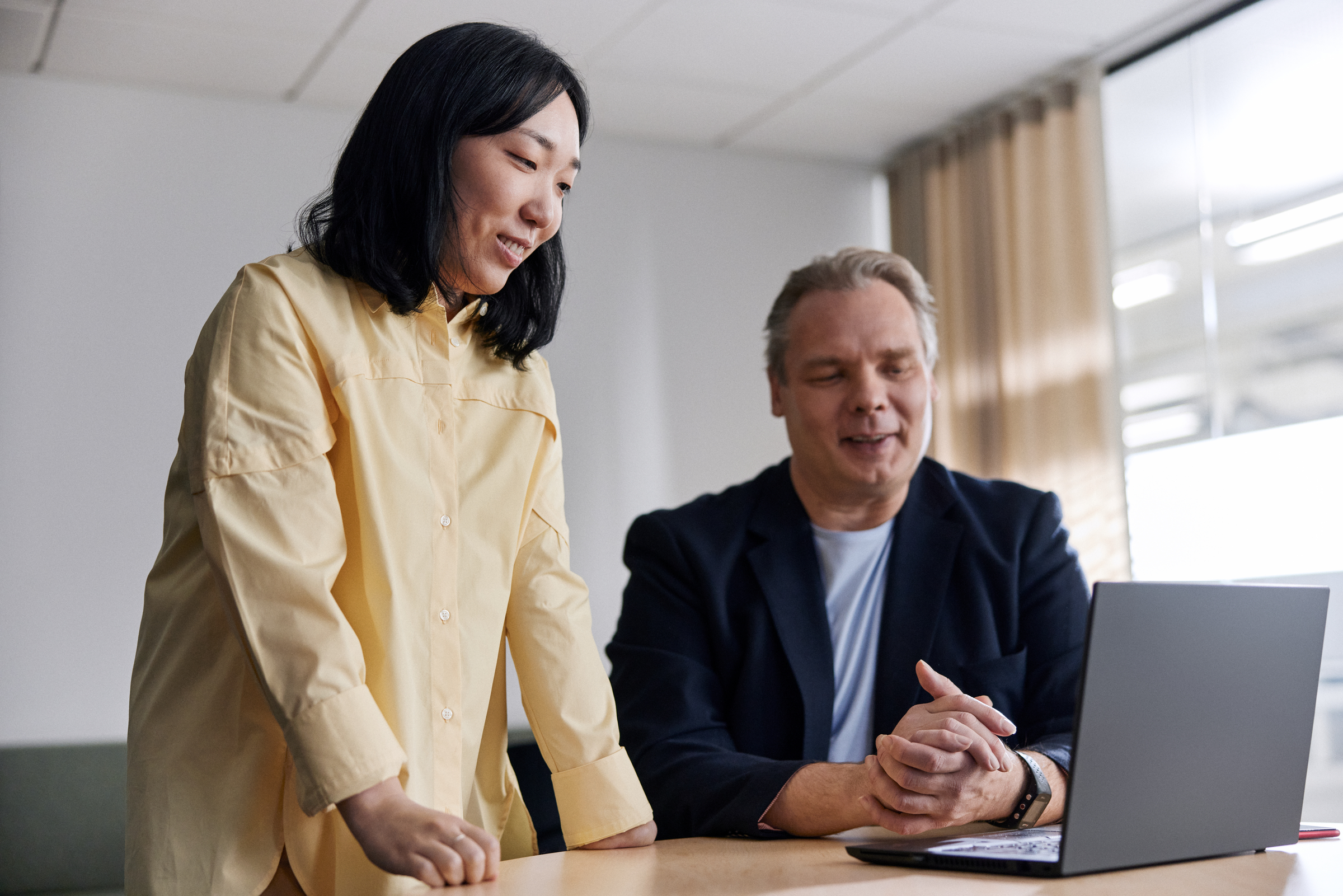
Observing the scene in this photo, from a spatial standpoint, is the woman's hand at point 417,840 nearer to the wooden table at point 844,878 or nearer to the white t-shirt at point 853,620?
the wooden table at point 844,878

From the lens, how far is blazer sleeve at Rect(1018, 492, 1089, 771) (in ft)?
5.42

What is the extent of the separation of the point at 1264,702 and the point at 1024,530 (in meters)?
0.79

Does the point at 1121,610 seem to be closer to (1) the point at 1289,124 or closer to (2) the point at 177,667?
(2) the point at 177,667

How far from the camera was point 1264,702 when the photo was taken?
1.04 metres

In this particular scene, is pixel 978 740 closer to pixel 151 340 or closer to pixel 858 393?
pixel 858 393

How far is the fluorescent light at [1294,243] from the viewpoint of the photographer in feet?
11.2

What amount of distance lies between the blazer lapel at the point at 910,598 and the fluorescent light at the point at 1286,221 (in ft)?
7.14

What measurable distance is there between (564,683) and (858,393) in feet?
2.60

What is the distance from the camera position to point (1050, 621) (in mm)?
1750

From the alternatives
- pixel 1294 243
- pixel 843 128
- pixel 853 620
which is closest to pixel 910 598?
pixel 853 620

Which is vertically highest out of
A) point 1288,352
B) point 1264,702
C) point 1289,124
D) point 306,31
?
point 306,31

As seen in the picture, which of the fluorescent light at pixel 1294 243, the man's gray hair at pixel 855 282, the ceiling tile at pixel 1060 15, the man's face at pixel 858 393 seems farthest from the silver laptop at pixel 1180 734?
the ceiling tile at pixel 1060 15

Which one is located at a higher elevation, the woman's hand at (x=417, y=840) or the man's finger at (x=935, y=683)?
the man's finger at (x=935, y=683)

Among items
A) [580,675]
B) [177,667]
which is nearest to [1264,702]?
[580,675]
